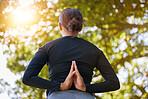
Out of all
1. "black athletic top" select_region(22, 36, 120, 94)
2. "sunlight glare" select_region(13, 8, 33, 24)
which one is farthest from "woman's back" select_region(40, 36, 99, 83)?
"sunlight glare" select_region(13, 8, 33, 24)

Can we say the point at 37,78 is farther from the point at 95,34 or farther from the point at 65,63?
the point at 95,34

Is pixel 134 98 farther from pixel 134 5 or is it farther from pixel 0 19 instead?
pixel 0 19

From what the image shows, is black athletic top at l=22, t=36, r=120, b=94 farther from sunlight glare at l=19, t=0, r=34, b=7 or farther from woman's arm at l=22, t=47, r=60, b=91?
sunlight glare at l=19, t=0, r=34, b=7

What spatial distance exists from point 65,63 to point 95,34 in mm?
7028

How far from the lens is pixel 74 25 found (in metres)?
1.97

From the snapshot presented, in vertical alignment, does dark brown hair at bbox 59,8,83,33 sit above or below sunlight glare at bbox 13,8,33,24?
below

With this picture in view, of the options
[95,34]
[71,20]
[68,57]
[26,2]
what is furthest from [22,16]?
[68,57]

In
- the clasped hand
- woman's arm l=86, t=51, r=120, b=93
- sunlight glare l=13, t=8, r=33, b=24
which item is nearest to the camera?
the clasped hand

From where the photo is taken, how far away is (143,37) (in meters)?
9.18

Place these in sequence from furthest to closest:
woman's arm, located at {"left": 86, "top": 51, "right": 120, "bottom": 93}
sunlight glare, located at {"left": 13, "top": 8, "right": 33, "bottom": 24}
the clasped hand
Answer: sunlight glare, located at {"left": 13, "top": 8, "right": 33, "bottom": 24}
woman's arm, located at {"left": 86, "top": 51, "right": 120, "bottom": 93}
the clasped hand

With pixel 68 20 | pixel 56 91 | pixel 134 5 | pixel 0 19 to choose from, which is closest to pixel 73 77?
pixel 56 91

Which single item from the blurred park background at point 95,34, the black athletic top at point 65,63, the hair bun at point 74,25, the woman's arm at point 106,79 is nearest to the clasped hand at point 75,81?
the black athletic top at point 65,63

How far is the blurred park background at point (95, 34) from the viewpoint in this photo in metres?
8.48

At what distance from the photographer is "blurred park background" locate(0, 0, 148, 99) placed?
8.48m
